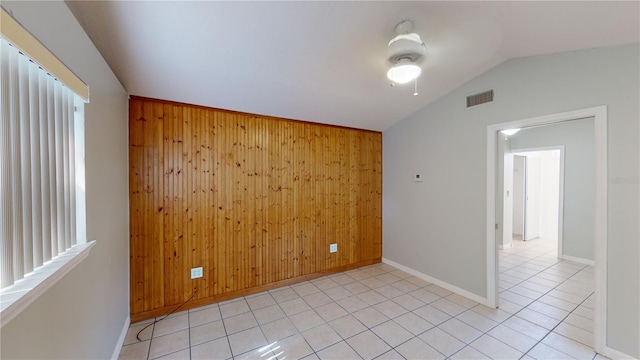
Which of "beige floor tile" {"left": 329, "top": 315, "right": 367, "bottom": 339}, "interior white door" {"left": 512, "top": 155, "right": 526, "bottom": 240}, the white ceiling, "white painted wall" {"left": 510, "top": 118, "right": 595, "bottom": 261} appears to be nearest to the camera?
the white ceiling

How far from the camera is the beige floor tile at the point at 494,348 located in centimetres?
203

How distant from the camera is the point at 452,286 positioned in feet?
10.4

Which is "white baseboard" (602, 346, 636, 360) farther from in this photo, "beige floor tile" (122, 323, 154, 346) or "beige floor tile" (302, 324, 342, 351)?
"beige floor tile" (122, 323, 154, 346)

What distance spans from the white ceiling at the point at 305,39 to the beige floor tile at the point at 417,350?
2665 millimetres

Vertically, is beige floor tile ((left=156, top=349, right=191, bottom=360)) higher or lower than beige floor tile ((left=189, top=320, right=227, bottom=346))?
higher

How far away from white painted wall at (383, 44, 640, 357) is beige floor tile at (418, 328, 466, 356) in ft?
3.10

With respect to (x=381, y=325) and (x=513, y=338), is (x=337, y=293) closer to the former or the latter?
(x=381, y=325)

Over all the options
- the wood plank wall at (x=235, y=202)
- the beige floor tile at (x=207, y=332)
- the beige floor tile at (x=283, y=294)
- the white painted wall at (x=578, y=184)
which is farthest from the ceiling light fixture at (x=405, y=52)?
the white painted wall at (x=578, y=184)

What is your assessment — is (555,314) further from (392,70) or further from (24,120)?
(24,120)

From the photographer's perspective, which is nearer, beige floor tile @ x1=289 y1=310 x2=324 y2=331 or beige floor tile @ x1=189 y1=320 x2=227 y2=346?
beige floor tile @ x1=189 y1=320 x2=227 y2=346

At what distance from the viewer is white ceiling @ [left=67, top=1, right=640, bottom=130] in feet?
5.36

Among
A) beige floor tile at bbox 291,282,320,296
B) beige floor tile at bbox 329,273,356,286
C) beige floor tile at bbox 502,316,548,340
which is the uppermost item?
beige floor tile at bbox 502,316,548,340

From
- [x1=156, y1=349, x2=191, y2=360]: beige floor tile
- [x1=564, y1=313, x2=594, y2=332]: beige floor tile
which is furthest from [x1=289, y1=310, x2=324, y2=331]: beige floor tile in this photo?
[x1=564, y1=313, x2=594, y2=332]: beige floor tile

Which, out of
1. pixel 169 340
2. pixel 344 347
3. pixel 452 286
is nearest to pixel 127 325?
pixel 169 340
